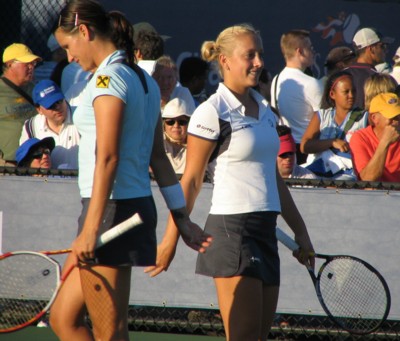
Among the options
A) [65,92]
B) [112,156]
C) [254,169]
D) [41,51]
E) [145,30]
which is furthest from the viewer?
[41,51]

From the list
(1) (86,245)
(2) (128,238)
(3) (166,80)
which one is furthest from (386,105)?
(1) (86,245)

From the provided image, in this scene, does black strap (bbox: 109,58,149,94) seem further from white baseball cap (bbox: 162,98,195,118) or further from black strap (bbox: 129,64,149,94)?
white baseball cap (bbox: 162,98,195,118)

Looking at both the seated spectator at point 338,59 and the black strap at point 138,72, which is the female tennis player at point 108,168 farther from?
the seated spectator at point 338,59

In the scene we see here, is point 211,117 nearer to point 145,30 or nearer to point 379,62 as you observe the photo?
point 145,30

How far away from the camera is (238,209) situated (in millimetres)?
4426

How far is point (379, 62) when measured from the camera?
31.2ft

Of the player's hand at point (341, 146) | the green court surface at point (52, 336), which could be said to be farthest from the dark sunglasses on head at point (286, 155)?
the green court surface at point (52, 336)

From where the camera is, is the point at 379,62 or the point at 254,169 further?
the point at 379,62

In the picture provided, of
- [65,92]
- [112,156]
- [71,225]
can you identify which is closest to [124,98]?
[112,156]

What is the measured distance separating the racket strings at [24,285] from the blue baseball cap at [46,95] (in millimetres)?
2775

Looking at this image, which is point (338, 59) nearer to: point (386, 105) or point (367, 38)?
point (367, 38)

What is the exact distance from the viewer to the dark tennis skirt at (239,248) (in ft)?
14.4

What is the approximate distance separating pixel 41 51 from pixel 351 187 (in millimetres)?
4608

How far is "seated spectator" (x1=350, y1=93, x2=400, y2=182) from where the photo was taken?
23.5ft
